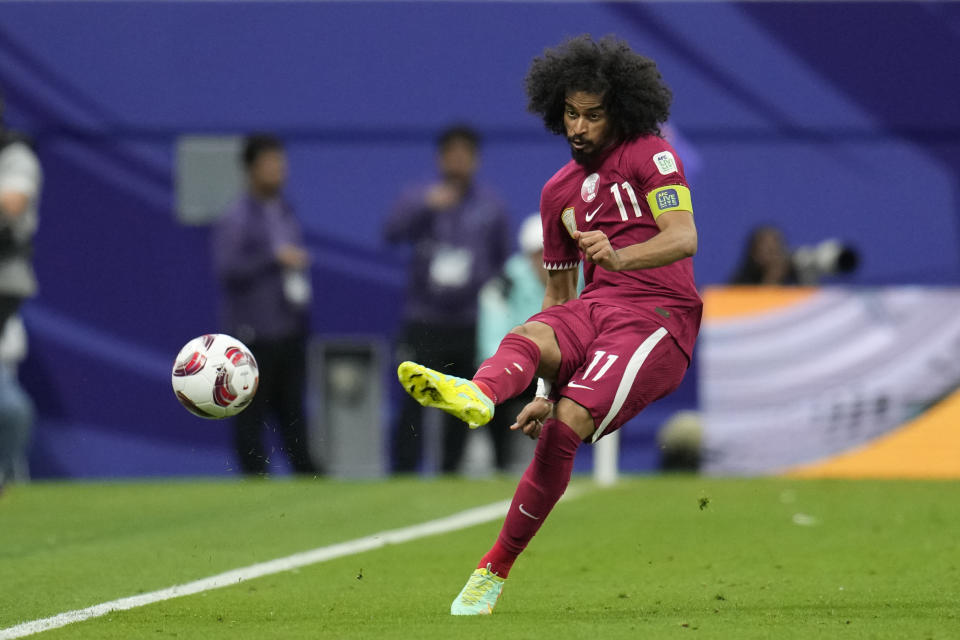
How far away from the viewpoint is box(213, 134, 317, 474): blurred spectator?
13.0m

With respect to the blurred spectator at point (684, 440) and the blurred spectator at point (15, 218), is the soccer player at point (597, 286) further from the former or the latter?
the blurred spectator at point (684, 440)

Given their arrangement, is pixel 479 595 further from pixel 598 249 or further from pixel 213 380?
pixel 213 380

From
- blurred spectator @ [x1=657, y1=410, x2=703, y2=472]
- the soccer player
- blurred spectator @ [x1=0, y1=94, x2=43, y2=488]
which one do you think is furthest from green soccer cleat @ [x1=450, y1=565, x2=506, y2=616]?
blurred spectator @ [x1=657, y1=410, x2=703, y2=472]

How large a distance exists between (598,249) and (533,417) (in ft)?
2.14

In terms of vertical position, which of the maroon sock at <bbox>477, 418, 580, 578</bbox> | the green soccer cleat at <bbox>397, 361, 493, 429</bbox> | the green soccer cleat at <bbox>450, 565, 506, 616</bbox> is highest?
the green soccer cleat at <bbox>397, 361, 493, 429</bbox>

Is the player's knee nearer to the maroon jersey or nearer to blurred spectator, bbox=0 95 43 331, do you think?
the maroon jersey

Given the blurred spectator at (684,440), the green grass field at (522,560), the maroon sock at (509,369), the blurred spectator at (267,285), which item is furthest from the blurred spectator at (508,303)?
the maroon sock at (509,369)

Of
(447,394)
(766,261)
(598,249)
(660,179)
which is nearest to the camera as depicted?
(447,394)

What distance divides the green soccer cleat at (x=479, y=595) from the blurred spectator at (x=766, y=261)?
7704 millimetres

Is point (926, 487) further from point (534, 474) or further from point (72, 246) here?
point (72, 246)

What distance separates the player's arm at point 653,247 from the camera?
583cm

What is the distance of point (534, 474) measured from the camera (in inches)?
245

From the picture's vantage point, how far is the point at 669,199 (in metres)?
6.28

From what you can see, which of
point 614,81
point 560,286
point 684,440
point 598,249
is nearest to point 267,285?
point 684,440
